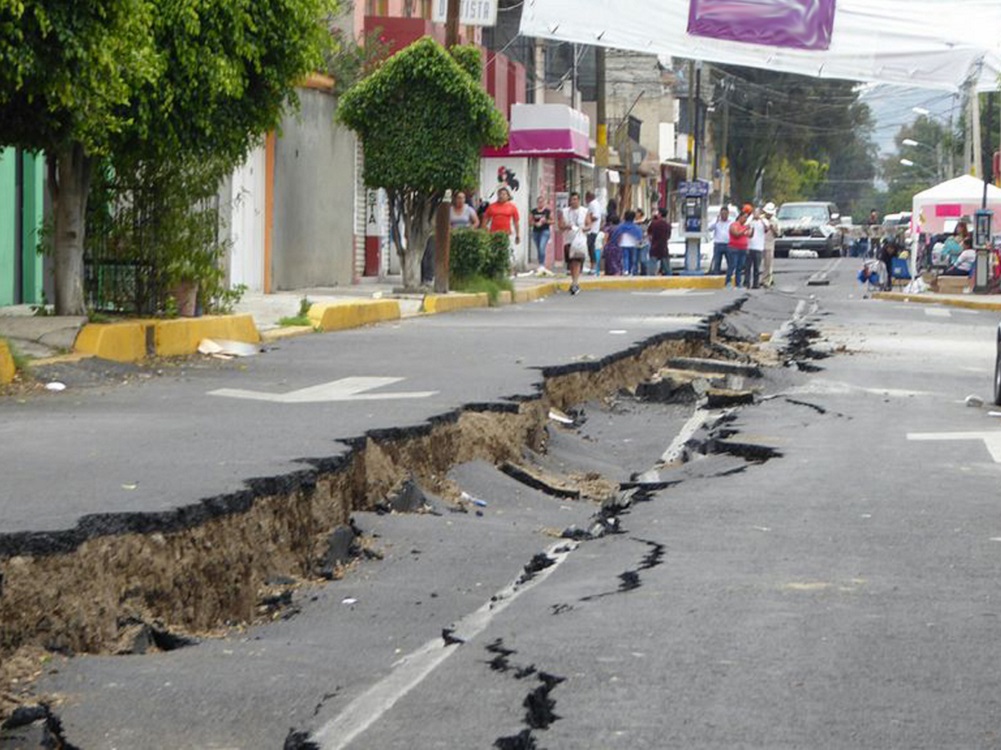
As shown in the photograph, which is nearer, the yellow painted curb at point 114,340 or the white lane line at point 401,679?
the white lane line at point 401,679

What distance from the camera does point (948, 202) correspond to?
4891cm

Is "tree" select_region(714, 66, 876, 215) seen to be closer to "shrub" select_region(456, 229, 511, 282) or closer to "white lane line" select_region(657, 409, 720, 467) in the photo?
"shrub" select_region(456, 229, 511, 282)

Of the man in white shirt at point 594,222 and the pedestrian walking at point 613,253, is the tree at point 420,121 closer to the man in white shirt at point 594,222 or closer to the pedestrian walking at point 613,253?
the man in white shirt at point 594,222

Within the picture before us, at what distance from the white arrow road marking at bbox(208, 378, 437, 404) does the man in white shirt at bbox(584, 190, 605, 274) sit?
28.2m

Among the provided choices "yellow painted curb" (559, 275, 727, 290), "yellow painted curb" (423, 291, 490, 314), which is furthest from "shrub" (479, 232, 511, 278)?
"yellow painted curb" (559, 275, 727, 290)

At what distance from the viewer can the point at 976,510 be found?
9.26 meters

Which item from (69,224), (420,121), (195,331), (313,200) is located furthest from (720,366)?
(313,200)

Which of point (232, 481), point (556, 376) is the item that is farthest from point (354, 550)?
point (556, 376)

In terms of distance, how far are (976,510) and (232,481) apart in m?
3.45

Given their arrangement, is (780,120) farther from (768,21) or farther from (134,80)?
(134,80)

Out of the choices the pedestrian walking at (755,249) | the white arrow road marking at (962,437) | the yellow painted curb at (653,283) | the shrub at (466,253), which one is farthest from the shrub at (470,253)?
the white arrow road marking at (962,437)

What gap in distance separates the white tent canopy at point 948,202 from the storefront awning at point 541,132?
9.13 meters

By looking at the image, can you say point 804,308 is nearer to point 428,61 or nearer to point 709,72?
point 428,61

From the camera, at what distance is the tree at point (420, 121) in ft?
91.4
